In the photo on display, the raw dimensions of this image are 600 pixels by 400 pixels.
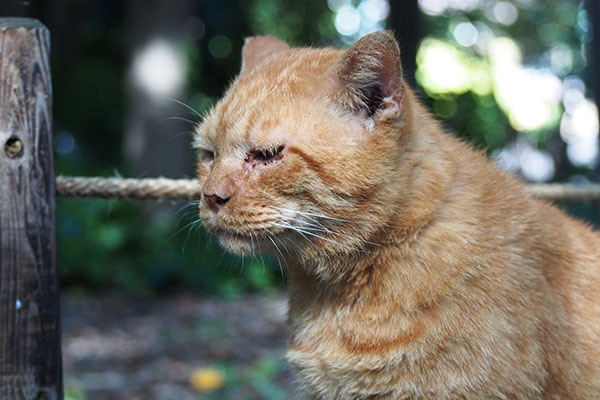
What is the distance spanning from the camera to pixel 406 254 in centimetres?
198

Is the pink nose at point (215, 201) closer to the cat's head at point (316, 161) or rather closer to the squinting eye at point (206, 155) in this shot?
the cat's head at point (316, 161)

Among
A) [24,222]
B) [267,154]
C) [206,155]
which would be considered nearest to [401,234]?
[267,154]

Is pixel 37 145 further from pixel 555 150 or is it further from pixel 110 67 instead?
pixel 110 67

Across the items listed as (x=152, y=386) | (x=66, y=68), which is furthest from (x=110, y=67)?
(x=152, y=386)

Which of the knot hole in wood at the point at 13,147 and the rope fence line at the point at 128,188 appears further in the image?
the rope fence line at the point at 128,188

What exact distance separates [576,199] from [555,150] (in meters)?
8.33

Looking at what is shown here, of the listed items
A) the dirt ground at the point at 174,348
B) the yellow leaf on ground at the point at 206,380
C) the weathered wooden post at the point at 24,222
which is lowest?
the dirt ground at the point at 174,348

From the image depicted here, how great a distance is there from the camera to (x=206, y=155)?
2.28m

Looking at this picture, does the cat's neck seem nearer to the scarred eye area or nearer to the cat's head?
the cat's head

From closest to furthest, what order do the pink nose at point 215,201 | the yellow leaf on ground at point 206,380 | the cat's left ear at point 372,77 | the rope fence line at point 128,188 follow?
the cat's left ear at point 372,77 → the pink nose at point 215,201 → the rope fence line at point 128,188 → the yellow leaf on ground at point 206,380

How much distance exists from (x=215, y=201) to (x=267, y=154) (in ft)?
0.78

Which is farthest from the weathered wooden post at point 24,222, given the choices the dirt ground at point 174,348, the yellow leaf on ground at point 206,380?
→ the yellow leaf on ground at point 206,380

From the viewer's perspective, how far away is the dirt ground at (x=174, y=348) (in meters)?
4.20

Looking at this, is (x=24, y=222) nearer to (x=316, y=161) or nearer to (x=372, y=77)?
(x=316, y=161)
